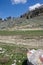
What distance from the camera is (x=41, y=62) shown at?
11867mm

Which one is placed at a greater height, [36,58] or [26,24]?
[36,58]

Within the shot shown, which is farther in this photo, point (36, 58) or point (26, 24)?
point (26, 24)

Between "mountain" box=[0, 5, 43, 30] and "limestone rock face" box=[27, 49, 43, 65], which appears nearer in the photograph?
"limestone rock face" box=[27, 49, 43, 65]

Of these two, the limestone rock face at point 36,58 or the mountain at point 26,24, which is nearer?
the limestone rock face at point 36,58

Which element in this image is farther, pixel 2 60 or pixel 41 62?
pixel 2 60

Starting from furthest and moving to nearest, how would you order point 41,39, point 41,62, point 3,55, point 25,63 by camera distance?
point 41,39, point 3,55, point 25,63, point 41,62

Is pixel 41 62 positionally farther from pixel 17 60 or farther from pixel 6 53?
pixel 6 53

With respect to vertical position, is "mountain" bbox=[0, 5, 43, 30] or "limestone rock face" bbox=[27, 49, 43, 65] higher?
"limestone rock face" bbox=[27, 49, 43, 65]

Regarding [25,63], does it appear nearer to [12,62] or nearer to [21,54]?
[12,62]

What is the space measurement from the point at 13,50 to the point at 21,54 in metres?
1.59

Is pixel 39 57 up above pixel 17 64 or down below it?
above

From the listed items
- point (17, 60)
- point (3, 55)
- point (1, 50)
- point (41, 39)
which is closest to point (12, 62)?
point (17, 60)

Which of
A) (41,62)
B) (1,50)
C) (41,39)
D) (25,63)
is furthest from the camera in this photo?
(41,39)

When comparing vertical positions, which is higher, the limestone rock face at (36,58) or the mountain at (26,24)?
the limestone rock face at (36,58)
